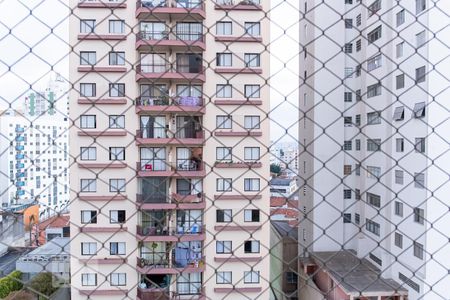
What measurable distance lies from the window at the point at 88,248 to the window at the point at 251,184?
191 cm

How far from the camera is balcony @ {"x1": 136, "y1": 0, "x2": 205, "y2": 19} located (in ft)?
11.8

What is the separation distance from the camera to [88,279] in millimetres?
4551

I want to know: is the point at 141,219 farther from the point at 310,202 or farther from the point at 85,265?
the point at 310,202

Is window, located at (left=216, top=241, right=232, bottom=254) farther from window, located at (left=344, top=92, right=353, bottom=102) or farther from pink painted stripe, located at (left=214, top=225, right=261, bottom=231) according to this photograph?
window, located at (left=344, top=92, right=353, bottom=102)

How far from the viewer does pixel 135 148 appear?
4.67 metres

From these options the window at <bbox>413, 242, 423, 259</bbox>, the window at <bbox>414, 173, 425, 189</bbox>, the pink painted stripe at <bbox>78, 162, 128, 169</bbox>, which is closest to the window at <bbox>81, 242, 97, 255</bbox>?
the pink painted stripe at <bbox>78, 162, 128, 169</bbox>

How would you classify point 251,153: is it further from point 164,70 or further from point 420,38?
point 420,38

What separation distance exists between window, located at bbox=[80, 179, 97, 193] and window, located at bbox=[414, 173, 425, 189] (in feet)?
11.9

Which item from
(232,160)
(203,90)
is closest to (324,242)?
(232,160)

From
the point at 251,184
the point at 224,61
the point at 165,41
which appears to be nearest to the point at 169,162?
the point at 251,184

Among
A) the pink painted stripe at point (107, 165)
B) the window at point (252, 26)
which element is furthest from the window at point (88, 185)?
the window at point (252, 26)

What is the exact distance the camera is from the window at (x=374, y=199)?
6160mm

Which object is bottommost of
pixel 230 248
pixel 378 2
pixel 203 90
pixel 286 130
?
pixel 230 248

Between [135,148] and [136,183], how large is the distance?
20.6 inches
